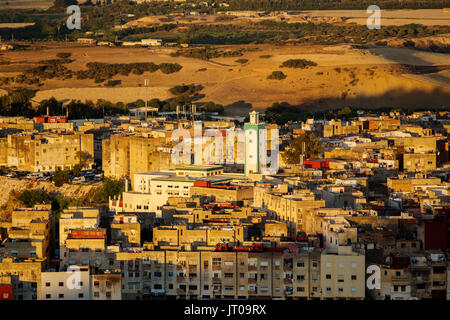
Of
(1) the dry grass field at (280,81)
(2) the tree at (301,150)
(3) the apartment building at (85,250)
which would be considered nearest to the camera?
(3) the apartment building at (85,250)

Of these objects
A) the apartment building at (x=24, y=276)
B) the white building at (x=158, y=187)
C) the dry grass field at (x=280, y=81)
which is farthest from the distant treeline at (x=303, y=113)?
the apartment building at (x=24, y=276)

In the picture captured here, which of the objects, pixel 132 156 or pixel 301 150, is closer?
pixel 132 156

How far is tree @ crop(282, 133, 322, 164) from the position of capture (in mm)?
60894

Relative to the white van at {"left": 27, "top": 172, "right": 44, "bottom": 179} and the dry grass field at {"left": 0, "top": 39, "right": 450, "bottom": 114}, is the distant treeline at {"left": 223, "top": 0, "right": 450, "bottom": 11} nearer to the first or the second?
the dry grass field at {"left": 0, "top": 39, "right": 450, "bottom": 114}

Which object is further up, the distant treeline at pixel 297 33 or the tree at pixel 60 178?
the tree at pixel 60 178

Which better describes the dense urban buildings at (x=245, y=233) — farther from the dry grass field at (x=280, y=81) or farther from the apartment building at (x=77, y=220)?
the dry grass field at (x=280, y=81)

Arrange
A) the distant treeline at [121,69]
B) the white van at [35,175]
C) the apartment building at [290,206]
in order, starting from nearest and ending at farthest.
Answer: the apartment building at [290,206] < the white van at [35,175] < the distant treeline at [121,69]

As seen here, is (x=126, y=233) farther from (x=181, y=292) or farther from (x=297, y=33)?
(x=297, y=33)

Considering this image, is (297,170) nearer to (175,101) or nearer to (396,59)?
(175,101)

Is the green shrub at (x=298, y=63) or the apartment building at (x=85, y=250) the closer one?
the apartment building at (x=85, y=250)

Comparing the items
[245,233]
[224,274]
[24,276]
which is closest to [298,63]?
[245,233]

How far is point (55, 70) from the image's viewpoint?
111m

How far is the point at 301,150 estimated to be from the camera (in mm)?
62031

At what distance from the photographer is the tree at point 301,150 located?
60894 mm
